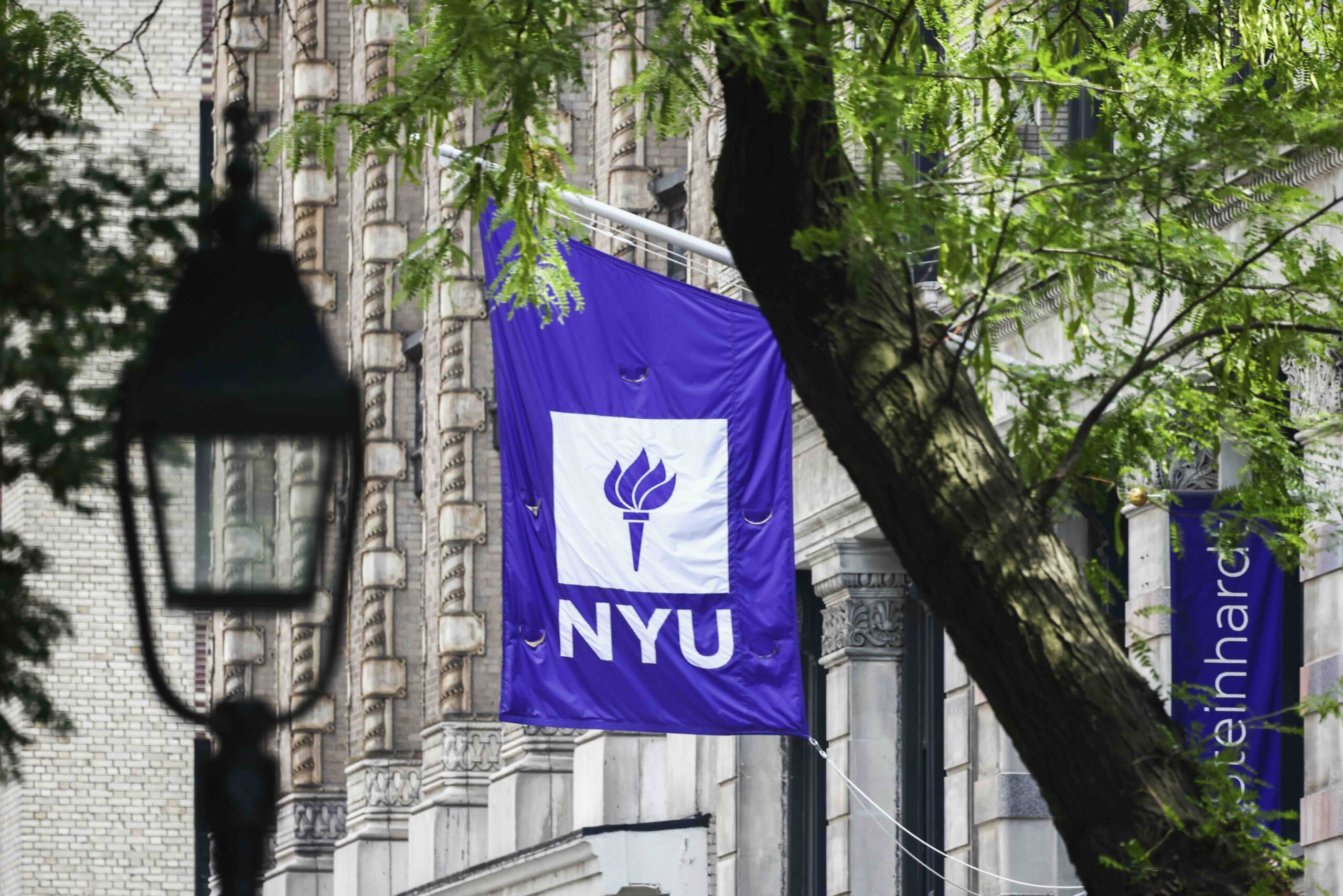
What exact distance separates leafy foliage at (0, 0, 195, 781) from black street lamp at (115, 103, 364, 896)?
421mm

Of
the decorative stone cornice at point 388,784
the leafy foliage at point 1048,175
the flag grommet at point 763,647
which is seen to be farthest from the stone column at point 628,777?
the leafy foliage at point 1048,175

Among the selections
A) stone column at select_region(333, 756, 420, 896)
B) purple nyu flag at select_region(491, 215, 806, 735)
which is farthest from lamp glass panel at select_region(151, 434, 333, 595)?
stone column at select_region(333, 756, 420, 896)

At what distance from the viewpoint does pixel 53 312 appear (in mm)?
6633

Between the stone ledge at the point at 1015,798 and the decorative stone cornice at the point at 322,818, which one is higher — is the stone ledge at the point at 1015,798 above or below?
above

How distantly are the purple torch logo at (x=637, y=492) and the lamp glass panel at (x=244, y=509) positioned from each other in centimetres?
1297

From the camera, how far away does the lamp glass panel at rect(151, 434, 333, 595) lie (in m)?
5.75

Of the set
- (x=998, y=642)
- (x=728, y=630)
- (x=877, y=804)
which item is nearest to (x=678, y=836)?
(x=877, y=804)

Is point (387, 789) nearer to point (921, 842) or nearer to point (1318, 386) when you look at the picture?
point (921, 842)

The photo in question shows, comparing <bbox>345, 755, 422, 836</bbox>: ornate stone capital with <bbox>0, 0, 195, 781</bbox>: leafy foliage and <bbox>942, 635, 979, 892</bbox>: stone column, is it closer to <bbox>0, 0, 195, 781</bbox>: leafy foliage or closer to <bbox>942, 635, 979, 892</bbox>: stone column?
<bbox>942, 635, 979, 892</bbox>: stone column

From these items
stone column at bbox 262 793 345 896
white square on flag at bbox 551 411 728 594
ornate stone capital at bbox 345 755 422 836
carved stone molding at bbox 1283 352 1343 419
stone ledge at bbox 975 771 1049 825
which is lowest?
stone column at bbox 262 793 345 896

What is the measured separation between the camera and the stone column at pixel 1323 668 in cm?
1667

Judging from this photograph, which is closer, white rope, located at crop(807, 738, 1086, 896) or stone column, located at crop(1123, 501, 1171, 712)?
stone column, located at crop(1123, 501, 1171, 712)

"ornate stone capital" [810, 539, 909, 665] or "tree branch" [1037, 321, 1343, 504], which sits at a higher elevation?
"tree branch" [1037, 321, 1343, 504]

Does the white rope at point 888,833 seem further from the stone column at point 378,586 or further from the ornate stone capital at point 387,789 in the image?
the ornate stone capital at point 387,789
